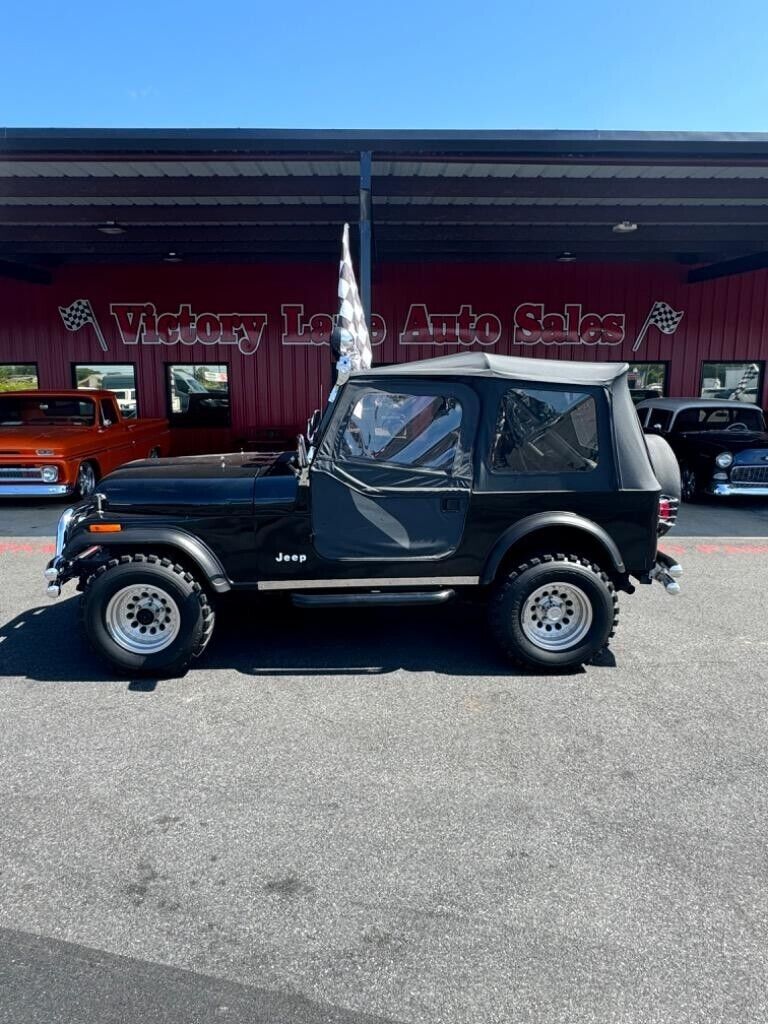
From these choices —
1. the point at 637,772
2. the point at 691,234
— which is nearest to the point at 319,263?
the point at 691,234

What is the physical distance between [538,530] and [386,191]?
6497 millimetres

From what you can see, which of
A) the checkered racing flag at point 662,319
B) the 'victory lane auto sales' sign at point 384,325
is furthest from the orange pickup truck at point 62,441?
the checkered racing flag at point 662,319

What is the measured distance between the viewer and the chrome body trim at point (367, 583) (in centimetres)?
451

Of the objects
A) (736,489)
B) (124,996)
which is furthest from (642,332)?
(124,996)

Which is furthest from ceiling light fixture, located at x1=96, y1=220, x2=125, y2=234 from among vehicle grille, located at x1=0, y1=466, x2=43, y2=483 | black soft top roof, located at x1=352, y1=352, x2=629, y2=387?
black soft top roof, located at x1=352, y1=352, x2=629, y2=387

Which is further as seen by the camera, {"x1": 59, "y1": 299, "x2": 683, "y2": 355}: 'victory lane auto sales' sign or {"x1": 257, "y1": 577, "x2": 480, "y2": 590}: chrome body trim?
{"x1": 59, "y1": 299, "x2": 683, "y2": 355}: 'victory lane auto sales' sign

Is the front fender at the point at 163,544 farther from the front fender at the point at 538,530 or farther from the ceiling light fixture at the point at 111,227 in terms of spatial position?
the ceiling light fixture at the point at 111,227

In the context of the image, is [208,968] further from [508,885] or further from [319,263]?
[319,263]

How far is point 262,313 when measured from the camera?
14.9m

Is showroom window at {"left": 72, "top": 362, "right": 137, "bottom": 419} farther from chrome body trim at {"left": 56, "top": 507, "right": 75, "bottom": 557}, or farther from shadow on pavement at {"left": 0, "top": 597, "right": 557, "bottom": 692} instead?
chrome body trim at {"left": 56, "top": 507, "right": 75, "bottom": 557}

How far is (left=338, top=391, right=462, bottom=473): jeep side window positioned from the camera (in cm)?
443

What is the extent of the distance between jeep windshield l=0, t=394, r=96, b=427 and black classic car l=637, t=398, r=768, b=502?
28.6ft

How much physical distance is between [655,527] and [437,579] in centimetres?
145

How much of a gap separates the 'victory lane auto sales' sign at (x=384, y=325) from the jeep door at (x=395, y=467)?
10902 millimetres
